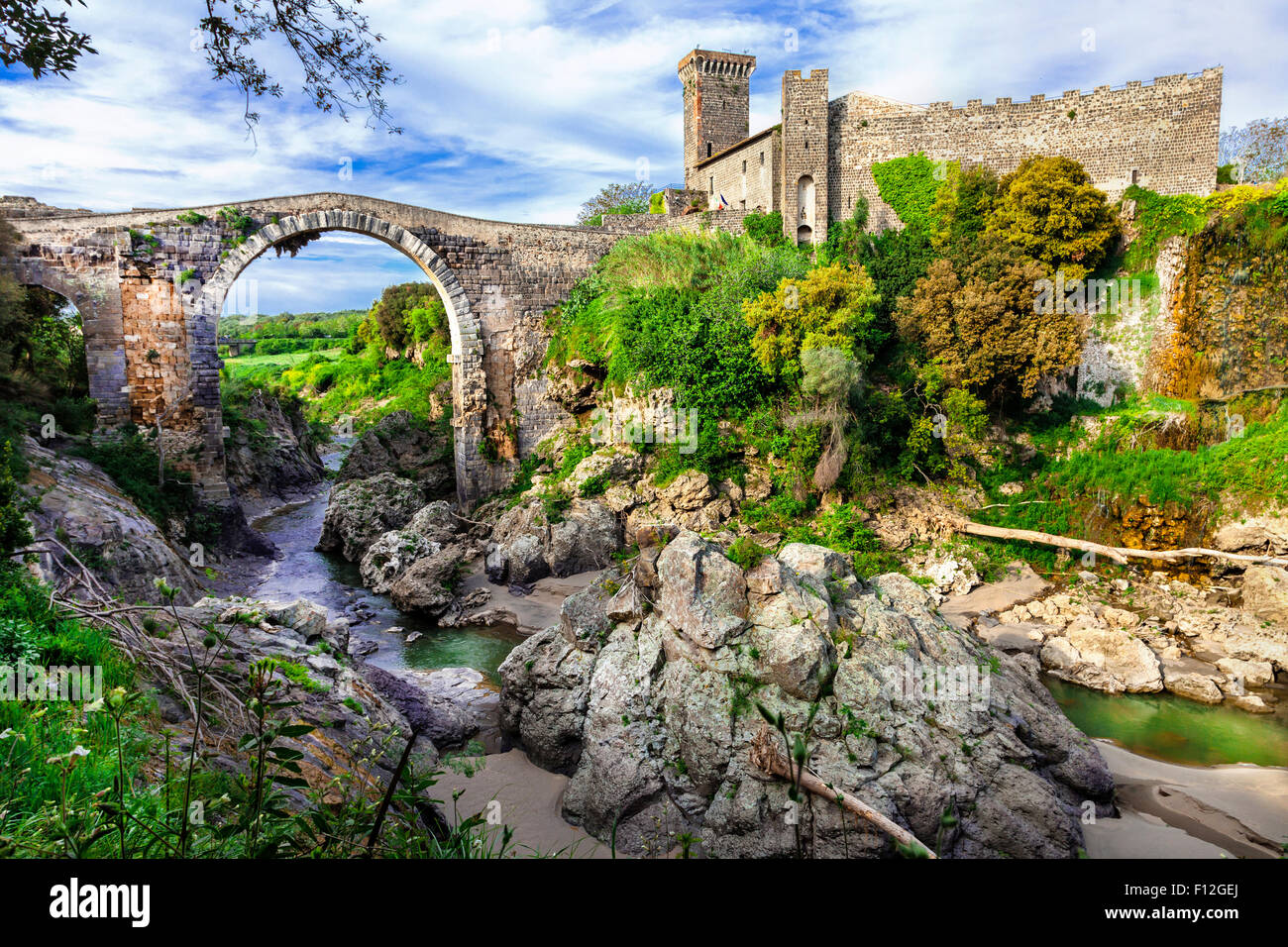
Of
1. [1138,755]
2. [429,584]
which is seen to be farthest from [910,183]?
[429,584]

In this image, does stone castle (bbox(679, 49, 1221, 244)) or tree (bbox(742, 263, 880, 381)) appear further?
stone castle (bbox(679, 49, 1221, 244))

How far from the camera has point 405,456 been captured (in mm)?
20938

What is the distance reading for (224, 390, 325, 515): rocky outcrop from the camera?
21.7m

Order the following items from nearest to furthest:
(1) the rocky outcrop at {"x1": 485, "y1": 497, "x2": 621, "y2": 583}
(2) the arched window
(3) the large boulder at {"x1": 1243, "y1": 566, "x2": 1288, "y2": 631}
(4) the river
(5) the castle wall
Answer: (4) the river < (3) the large boulder at {"x1": 1243, "y1": 566, "x2": 1288, "y2": 631} < (1) the rocky outcrop at {"x1": 485, "y1": 497, "x2": 621, "y2": 583} < (5) the castle wall < (2) the arched window

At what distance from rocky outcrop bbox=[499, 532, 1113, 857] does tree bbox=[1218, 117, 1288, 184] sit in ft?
75.9

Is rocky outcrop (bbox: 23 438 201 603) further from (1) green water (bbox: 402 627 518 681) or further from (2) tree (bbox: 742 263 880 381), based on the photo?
(2) tree (bbox: 742 263 880 381)

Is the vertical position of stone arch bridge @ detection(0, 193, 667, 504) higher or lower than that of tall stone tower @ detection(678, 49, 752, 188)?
lower

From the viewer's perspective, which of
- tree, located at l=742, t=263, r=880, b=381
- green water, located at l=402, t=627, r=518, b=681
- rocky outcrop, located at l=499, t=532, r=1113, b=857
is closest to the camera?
rocky outcrop, located at l=499, t=532, r=1113, b=857

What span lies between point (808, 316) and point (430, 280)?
10.4m

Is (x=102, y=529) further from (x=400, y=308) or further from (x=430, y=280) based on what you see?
(x=400, y=308)

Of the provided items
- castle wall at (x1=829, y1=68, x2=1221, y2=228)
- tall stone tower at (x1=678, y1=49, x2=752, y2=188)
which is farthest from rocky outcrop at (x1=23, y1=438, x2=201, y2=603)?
tall stone tower at (x1=678, y1=49, x2=752, y2=188)

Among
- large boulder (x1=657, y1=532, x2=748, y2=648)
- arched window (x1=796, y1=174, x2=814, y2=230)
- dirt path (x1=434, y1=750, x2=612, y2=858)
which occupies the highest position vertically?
arched window (x1=796, y1=174, x2=814, y2=230)

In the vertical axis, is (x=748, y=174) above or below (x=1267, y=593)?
above
